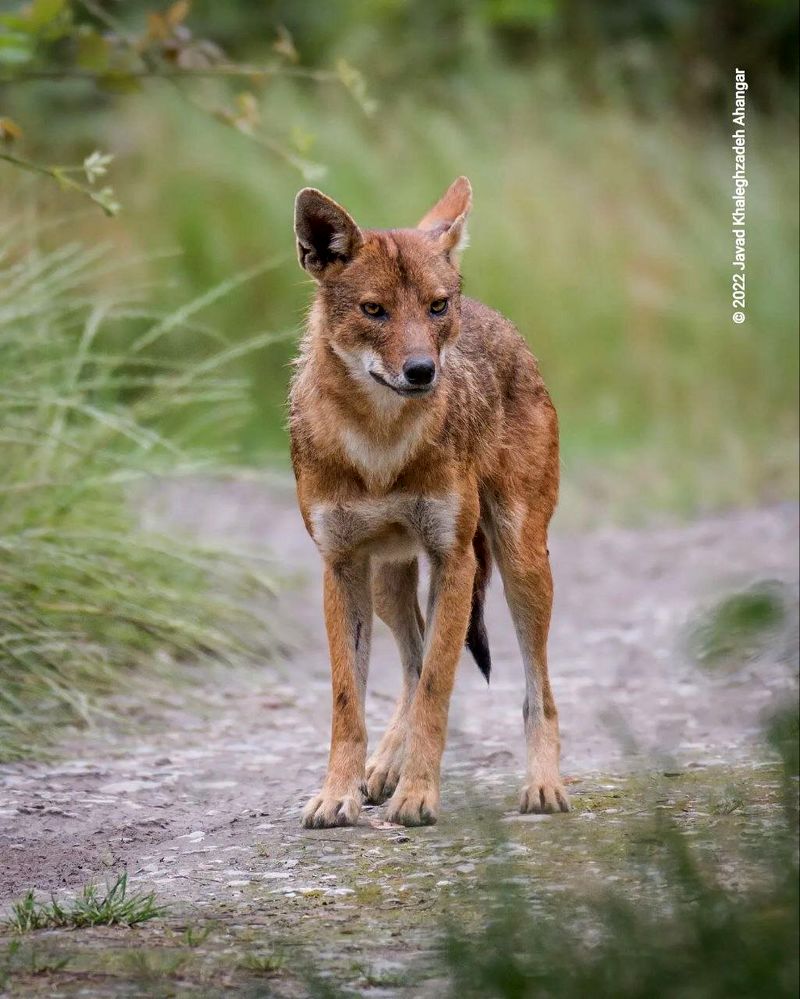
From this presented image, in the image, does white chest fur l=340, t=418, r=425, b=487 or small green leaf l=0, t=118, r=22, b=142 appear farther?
small green leaf l=0, t=118, r=22, b=142

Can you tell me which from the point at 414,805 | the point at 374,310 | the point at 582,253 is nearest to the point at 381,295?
the point at 374,310

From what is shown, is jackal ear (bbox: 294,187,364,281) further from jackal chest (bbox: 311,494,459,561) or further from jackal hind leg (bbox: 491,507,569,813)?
jackal hind leg (bbox: 491,507,569,813)

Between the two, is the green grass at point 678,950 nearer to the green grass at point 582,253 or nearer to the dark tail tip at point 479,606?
the dark tail tip at point 479,606

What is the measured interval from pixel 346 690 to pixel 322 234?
58.5 inches

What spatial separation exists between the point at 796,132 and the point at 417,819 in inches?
490

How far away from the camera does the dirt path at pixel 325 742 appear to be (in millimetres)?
4586

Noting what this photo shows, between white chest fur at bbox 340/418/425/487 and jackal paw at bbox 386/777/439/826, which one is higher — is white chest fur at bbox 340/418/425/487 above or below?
above

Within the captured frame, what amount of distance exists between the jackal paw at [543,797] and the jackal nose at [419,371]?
1.32 m

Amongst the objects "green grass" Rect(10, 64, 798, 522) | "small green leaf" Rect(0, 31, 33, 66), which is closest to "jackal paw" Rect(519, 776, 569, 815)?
"small green leaf" Rect(0, 31, 33, 66)

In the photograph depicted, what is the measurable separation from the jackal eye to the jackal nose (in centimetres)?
26

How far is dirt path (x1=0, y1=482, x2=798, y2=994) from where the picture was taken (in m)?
4.59

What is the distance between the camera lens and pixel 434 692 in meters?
5.11

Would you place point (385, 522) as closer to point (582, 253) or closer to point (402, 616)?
point (402, 616)

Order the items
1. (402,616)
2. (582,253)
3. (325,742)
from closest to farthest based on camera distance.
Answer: (402,616) < (325,742) < (582,253)
